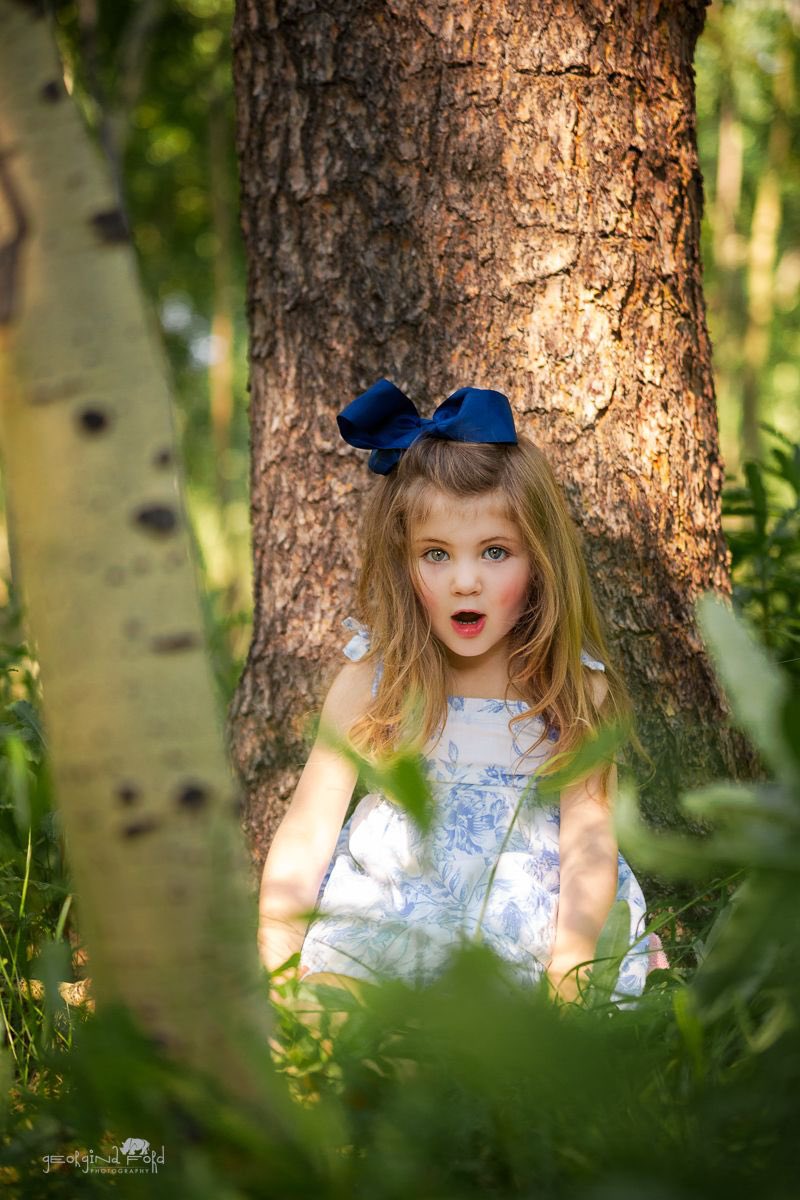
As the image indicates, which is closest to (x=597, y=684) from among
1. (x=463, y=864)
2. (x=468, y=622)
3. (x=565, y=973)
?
(x=468, y=622)

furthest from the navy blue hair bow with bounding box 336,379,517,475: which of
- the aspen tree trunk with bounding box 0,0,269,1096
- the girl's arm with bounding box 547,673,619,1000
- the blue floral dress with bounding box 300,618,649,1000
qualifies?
the aspen tree trunk with bounding box 0,0,269,1096

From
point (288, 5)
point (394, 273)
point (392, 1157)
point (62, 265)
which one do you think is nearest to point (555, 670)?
point (394, 273)

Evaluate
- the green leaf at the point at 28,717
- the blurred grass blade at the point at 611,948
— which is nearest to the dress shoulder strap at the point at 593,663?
the blurred grass blade at the point at 611,948

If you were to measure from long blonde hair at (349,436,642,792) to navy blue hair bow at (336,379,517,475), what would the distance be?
34 mm

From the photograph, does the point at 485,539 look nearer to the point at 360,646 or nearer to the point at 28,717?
the point at 360,646

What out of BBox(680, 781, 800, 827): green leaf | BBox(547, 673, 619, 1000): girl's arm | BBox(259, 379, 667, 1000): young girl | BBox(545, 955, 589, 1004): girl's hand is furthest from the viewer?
BBox(259, 379, 667, 1000): young girl

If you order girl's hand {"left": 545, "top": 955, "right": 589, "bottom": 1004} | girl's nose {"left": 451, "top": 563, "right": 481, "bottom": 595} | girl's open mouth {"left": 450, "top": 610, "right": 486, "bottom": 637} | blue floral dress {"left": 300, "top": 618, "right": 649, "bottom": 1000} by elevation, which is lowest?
girl's hand {"left": 545, "top": 955, "right": 589, "bottom": 1004}

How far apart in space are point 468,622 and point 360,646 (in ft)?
0.93

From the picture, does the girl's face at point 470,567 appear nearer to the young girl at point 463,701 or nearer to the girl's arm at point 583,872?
the young girl at point 463,701

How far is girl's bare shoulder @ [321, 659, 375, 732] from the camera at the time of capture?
2133 mm

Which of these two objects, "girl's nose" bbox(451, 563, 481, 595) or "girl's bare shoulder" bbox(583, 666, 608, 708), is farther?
"girl's bare shoulder" bbox(583, 666, 608, 708)

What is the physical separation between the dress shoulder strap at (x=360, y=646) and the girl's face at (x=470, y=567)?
20 centimetres

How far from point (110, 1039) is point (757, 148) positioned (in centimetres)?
1248

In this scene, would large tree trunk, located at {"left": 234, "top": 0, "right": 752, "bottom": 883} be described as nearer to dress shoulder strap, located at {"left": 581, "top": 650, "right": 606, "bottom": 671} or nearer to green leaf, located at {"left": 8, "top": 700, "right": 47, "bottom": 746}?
dress shoulder strap, located at {"left": 581, "top": 650, "right": 606, "bottom": 671}
